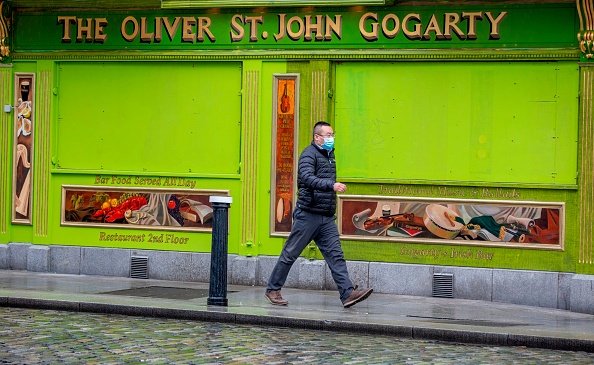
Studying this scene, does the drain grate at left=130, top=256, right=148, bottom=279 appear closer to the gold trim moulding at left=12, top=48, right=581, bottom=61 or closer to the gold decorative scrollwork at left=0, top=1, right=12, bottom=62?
the gold trim moulding at left=12, top=48, right=581, bottom=61

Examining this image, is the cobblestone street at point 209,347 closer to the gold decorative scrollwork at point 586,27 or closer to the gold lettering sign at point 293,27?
the gold decorative scrollwork at point 586,27

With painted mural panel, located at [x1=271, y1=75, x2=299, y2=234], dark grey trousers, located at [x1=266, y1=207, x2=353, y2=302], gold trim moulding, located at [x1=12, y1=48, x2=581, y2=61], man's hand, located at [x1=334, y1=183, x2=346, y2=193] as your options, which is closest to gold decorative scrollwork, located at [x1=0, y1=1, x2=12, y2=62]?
gold trim moulding, located at [x1=12, y1=48, x2=581, y2=61]

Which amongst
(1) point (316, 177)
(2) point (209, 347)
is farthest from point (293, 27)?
(2) point (209, 347)

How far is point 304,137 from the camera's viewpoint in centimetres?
1420

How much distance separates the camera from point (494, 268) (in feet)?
43.6

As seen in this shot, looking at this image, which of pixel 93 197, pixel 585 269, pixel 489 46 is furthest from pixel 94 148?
pixel 585 269

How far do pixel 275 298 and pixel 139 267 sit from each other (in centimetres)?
324

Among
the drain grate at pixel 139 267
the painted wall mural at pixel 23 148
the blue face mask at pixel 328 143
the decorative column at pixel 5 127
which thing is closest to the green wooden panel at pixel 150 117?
the painted wall mural at pixel 23 148

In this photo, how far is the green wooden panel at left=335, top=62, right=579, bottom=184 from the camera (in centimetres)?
1316

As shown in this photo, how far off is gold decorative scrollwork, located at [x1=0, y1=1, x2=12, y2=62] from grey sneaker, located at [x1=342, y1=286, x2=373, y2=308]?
21.0ft

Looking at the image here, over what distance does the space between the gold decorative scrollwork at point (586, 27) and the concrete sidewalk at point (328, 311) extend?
2949 millimetres

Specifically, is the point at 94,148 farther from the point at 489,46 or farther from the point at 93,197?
the point at 489,46

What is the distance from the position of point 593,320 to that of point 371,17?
4556 millimetres

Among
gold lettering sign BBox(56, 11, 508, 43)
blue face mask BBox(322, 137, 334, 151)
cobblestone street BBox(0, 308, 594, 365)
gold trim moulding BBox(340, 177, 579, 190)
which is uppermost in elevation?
gold lettering sign BBox(56, 11, 508, 43)
